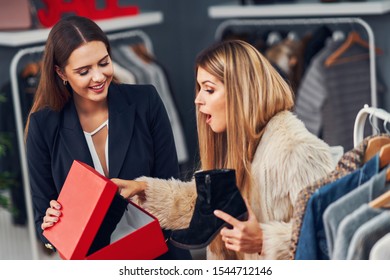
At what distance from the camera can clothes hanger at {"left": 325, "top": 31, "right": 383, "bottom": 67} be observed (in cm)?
239

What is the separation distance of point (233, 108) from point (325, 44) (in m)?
1.05

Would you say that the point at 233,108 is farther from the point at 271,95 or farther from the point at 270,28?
the point at 270,28

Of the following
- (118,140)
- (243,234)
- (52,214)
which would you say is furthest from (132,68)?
(243,234)

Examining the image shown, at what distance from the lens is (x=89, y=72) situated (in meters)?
1.58

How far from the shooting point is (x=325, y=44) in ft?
8.11

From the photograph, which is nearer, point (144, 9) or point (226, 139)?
point (226, 139)

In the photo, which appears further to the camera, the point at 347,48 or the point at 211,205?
the point at 347,48

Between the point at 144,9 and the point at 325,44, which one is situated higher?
the point at 144,9

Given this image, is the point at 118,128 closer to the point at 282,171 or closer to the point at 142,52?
the point at 282,171

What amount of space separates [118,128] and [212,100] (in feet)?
0.77

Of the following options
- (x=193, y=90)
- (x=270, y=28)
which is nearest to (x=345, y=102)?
(x=270, y=28)

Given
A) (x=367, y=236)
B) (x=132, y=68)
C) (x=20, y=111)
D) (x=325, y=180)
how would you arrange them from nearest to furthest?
(x=367, y=236), (x=325, y=180), (x=132, y=68), (x=20, y=111)

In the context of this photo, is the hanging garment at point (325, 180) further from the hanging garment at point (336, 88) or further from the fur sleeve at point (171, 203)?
Answer: the hanging garment at point (336, 88)
